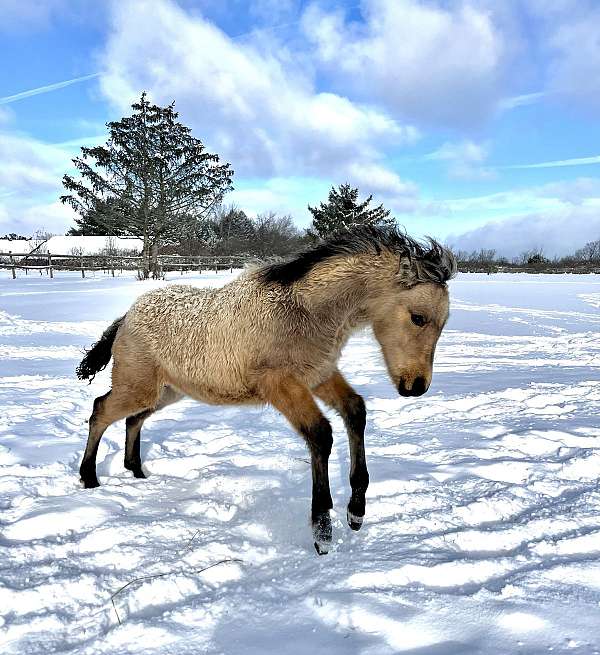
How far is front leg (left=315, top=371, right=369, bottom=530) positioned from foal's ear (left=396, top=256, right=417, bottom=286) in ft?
2.95

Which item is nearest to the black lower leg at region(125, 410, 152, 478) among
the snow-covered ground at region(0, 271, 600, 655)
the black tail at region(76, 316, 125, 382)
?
the snow-covered ground at region(0, 271, 600, 655)

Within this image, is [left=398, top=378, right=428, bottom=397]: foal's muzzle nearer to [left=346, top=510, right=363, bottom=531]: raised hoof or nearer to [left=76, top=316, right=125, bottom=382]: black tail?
[left=346, top=510, right=363, bottom=531]: raised hoof

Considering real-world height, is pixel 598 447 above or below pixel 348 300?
below

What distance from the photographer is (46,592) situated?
2.41 metres

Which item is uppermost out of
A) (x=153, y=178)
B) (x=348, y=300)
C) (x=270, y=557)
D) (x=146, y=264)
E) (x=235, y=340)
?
(x=153, y=178)

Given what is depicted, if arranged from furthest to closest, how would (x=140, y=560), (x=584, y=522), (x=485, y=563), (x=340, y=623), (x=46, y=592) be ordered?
(x=584, y=522)
(x=140, y=560)
(x=485, y=563)
(x=46, y=592)
(x=340, y=623)

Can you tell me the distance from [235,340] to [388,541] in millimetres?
1678

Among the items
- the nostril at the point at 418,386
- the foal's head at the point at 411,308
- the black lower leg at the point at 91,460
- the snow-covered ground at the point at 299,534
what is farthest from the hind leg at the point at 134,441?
the nostril at the point at 418,386

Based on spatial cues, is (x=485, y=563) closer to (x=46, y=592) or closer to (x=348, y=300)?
(x=348, y=300)

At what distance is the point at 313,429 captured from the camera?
307 cm

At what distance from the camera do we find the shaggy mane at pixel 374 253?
10.5 ft

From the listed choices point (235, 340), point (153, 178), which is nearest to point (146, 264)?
point (153, 178)

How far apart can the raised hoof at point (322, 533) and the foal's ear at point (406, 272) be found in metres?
1.60

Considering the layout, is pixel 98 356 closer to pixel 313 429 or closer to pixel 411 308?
pixel 313 429
